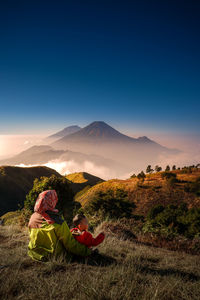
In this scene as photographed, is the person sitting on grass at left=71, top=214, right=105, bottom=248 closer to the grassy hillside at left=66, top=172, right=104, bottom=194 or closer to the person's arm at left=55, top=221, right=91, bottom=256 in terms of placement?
the person's arm at left=55, top=221, right=91, bottom=256

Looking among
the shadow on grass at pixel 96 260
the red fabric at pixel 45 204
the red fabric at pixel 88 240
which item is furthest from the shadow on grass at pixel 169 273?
the red fabric at pixel 45 204

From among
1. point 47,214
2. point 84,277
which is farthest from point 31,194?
point 84,277

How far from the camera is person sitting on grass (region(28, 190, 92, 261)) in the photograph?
9.78 ft

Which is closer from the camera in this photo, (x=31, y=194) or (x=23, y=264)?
(x=23, y=264)

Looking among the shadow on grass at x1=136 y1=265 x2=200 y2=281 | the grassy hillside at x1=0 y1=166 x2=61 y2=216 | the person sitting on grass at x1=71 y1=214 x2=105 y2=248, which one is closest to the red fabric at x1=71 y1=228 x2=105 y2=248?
the person sitting on grass at x1=71 y1=214 x2=105 y2=248

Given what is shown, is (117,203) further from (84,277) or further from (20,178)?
(20,178)

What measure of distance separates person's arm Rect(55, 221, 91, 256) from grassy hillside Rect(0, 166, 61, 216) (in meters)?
60.7

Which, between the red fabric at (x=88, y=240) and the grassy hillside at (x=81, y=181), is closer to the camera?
the red fabric at (x=88, y=240)

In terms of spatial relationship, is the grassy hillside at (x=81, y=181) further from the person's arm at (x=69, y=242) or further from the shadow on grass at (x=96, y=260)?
the person's arm at (x=69, y=242)

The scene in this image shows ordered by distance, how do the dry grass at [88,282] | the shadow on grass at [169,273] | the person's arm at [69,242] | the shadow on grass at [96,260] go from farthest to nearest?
the shadow on grass at [96,260] → the person's arm at [69,242] → the shadow on grass at [169,273] → the dry grass at [88,282]

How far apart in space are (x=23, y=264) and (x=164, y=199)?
177 feet

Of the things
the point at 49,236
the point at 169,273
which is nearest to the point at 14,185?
the point at 49,236

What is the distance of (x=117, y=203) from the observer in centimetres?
3384

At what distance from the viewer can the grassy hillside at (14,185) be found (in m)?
62.2
